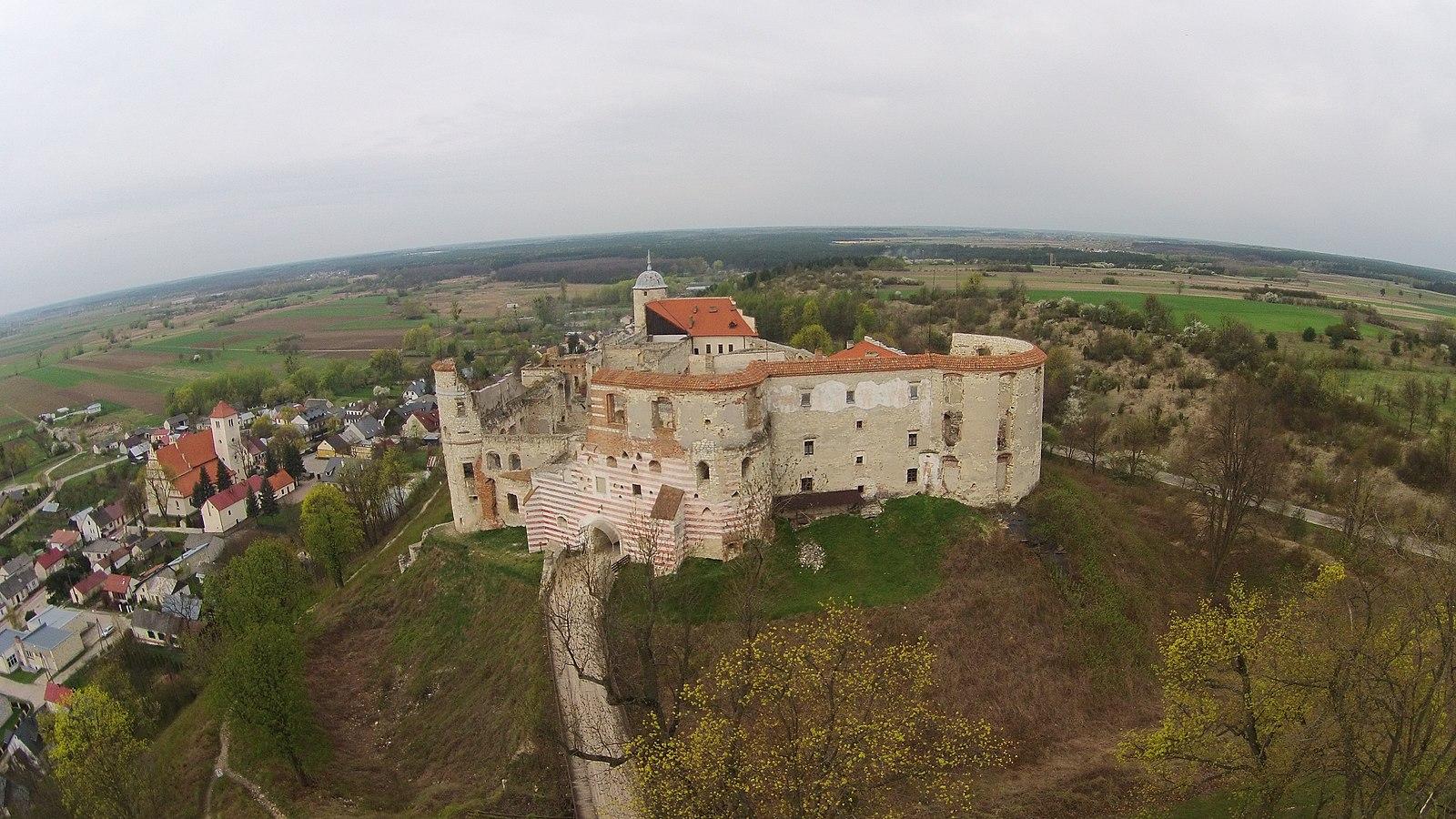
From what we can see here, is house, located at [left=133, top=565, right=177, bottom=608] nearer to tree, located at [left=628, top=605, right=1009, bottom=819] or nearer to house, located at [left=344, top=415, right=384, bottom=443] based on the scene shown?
house, located at [left=344, top=415, right=384, bottom=443]

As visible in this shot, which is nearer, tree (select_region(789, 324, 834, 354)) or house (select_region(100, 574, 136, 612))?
house (select_region(100, 574, 136, 612))

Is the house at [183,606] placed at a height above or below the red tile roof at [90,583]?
above

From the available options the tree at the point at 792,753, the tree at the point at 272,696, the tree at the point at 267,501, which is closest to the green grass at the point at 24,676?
the tree at the point at 267,501

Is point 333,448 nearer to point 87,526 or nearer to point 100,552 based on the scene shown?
point 87,526

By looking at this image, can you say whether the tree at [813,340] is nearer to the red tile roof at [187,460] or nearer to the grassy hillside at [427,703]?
the grassy hillside at [427,703]

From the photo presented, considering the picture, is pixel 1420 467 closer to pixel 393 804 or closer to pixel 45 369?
pixel 393 804

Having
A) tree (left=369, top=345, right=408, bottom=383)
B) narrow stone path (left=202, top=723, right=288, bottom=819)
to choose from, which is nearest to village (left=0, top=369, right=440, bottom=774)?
tree (left=369, top=345, right=408, bottom=383)
